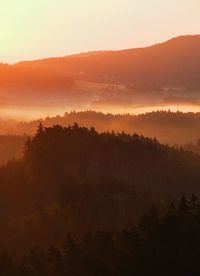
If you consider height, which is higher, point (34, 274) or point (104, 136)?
point (104, 136)

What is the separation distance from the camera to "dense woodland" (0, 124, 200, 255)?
97.9 meters

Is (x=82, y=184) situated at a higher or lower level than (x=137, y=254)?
higher

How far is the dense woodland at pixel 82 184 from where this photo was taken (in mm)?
97875

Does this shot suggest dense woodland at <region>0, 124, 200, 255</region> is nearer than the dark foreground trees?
No

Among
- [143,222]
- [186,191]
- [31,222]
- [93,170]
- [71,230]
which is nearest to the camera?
[143,222]

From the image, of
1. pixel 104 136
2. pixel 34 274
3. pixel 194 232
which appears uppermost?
pixel 104 136

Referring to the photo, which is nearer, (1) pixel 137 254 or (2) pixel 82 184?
(1) pixel 137 254

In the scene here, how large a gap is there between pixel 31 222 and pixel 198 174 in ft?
219

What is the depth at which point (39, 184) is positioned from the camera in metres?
123

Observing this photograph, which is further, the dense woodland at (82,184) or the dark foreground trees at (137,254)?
the dense woodland at (82,184)

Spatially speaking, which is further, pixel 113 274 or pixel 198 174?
pixel 198 174

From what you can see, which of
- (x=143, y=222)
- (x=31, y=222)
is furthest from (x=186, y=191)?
(x=143, y=222)

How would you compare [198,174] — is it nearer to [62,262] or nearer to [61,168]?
[61,168]

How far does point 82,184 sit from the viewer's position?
113 m
